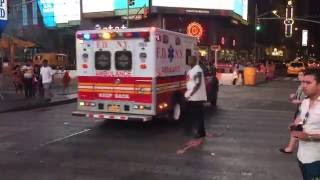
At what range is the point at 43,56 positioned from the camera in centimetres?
5703

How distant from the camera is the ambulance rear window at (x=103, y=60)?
14.0m

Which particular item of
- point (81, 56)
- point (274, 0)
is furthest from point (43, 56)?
point (274, 0)

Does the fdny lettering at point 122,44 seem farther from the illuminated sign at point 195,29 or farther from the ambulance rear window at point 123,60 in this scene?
the illuminated sign at point 195,29

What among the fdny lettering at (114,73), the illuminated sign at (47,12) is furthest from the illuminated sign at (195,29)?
the fdny lettering at (114,73)

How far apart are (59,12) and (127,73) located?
224 feet

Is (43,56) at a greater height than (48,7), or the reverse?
(48,7)

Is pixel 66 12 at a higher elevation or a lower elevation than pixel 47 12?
lower

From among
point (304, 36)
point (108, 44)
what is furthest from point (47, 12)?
point (304, 36)

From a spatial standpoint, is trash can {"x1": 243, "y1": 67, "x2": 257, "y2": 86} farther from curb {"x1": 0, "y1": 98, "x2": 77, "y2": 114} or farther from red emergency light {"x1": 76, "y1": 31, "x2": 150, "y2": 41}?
red emergency light {"x1": 76, "y1": 31, "x2": 150, "y2": 41}

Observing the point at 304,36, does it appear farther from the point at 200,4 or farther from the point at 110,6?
the point at 110,6

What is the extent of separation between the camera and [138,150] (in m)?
10.6

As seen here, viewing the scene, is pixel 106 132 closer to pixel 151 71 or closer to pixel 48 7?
pixel 151 71

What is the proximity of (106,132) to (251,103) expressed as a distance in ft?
33.6

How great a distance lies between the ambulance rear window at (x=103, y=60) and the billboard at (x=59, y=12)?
63018 mm
